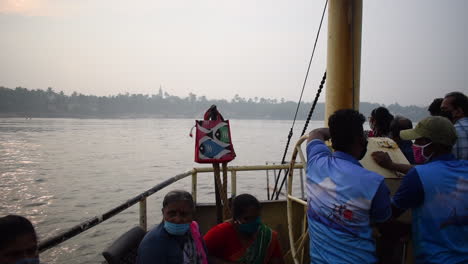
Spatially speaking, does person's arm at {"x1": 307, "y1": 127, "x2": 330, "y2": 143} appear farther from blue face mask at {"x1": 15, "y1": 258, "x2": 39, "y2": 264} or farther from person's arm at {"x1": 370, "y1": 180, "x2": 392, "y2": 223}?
blue face mask at {"x1": 15, "y1": 258, "x2": 39, "y2": 264}

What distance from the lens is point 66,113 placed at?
421 feet

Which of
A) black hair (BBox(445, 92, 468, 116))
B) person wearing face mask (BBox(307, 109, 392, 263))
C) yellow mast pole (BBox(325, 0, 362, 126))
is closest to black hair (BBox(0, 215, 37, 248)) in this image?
person wearing face mask (BBox(307, 109, 392, 263))

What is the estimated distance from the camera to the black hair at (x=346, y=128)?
1868 millimetres

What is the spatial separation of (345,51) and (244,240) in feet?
7.61

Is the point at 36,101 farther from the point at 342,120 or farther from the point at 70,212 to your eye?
the point at 342,120

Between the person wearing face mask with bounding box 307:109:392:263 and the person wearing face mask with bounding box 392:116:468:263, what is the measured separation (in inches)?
9.1

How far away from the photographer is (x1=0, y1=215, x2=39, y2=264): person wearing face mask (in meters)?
1.62

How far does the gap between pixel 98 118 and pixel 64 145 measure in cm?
9959

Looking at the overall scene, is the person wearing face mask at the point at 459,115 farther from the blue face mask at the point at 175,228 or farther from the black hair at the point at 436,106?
the blue face mask at the point at 175,228

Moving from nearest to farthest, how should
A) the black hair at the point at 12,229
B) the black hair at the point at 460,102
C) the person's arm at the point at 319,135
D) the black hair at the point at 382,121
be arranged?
1. the black hair at the point at 12,229
2. the person's arm at the point at 319,135
3. the black hair at the point at 460,102
4. the black hair at the point at 382,121

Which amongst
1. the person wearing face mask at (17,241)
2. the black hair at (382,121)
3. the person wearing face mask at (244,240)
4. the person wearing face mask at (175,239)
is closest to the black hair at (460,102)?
the black hair at (382,121)

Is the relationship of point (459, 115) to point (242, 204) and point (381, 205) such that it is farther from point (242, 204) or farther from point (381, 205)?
point (242, 204)

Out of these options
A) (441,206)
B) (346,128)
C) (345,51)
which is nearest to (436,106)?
(345,51)

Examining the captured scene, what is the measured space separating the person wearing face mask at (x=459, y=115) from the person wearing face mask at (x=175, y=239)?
2257 mm
